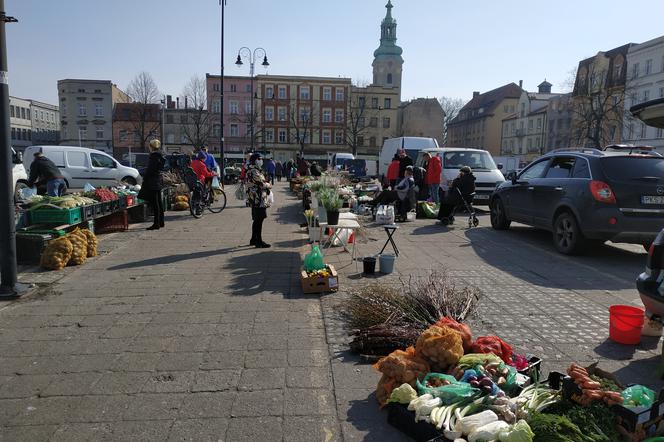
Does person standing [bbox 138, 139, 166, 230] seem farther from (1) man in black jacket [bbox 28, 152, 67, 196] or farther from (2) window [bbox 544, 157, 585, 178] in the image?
(2) window [bbox 544, 157, 585, 178]

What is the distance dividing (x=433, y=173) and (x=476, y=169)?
2.00 metres

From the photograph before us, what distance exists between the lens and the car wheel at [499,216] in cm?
1166

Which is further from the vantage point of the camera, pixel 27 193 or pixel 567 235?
pixel 27 193

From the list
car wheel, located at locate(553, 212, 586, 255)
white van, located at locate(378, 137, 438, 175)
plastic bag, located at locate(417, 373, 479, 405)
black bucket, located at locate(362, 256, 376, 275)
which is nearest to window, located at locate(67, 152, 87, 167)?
white van, located at locate(378, 137, 438, 175)

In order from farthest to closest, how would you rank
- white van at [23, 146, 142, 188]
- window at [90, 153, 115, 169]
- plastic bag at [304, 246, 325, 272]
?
1. window at [90, 153, 115, 169]
2. white van at [23, 146, 142, 188]
3. plastic bag at [304, 246, 325, 272]

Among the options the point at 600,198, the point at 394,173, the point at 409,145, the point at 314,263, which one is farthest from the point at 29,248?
the point at 409,145

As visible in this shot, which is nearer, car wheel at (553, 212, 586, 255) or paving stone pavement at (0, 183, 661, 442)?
paving stone pavement at (0, 183, 661, 442)

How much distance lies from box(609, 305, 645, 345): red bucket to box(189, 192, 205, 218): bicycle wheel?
11.3m

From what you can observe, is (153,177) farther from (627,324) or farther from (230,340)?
(627,324)

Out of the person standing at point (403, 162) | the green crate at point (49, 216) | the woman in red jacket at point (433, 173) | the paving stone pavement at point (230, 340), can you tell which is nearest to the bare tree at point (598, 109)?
the woman in red jacket at point (433, 173)

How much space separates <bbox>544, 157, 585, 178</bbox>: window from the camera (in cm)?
916

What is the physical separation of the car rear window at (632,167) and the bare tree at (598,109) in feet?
164

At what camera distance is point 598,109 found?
53125 mm

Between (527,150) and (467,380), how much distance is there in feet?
261
